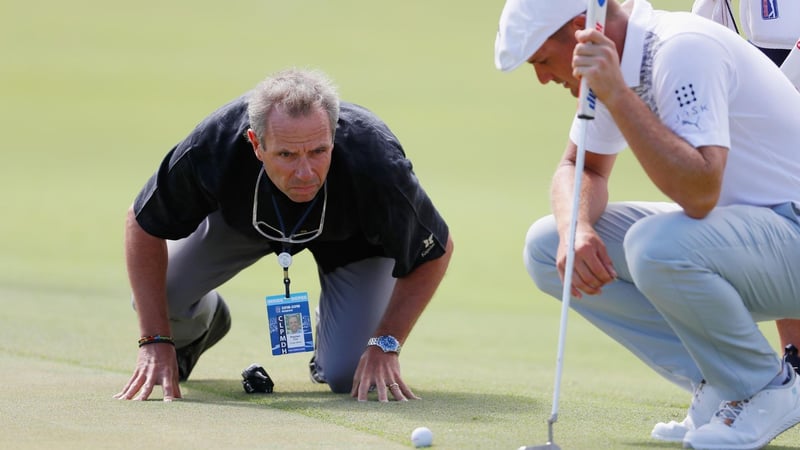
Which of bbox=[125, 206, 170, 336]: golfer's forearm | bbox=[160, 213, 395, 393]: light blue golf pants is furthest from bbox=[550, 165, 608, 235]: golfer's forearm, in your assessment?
bbox=[125, 206, 170, 336]: golfer's forearm

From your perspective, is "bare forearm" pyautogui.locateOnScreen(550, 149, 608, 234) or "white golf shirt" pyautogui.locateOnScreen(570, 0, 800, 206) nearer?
"white golf shirt" pyautogui.locateOnScreen(570, 0, 800, 206)

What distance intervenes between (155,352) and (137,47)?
40.3ft

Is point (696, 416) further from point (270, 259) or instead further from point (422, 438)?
point (270, 259)

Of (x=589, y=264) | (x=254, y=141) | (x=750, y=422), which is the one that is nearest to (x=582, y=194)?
(x=589, y=264)

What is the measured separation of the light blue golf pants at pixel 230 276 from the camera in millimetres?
4012

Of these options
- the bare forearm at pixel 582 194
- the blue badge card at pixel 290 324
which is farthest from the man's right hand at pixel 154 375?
the bare forearm at pixel 582 194

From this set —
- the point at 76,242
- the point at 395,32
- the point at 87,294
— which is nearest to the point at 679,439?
the point at 87,294

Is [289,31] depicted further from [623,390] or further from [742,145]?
[742,145]

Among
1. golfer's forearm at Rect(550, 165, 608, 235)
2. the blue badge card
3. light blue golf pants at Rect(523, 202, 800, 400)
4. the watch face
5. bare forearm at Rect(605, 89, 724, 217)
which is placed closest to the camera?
bare forearm at Rect(605, 89, 724, 217)

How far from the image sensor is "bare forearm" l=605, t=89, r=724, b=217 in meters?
2.46

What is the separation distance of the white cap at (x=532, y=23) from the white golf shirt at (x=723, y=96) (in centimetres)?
15

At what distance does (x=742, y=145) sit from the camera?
2.67 metres

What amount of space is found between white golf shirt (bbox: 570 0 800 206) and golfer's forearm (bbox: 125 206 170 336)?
1.66 meters

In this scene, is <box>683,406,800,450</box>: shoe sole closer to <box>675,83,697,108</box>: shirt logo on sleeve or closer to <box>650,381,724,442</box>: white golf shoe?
<box>650,381,724,442</box>: white golf shoe
